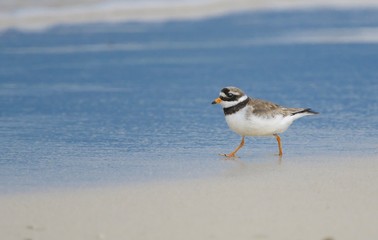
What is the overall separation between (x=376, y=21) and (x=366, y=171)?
13805 mm

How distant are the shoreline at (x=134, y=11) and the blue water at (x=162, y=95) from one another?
1553 mm

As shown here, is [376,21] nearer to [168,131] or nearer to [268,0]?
[268,0]

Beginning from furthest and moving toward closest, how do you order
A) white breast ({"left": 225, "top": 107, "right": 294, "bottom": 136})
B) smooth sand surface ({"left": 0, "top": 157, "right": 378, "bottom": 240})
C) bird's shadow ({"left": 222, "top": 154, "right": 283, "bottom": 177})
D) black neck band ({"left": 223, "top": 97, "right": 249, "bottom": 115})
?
black neck band ({"left": 223, "top": 97, "right": 249, "bottom": 115}) → white breast ({"left": 225, "top": 107, "right": 294, "bottom": 136}) → bird's shadow ({"left": 222, "top": 154, "right": 283, "bottom": 177}) → smooth sand surface ({"left": 0, "top": 157, "right": 378, "bottom": 240})

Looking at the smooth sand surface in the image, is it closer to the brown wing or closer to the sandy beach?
the sandy beach

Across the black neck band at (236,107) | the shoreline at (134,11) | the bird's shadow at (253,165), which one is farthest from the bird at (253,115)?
the shoreline at (134,11)

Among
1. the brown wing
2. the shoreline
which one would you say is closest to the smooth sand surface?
the brown wing

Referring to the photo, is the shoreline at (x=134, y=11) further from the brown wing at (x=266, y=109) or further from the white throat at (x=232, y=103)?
the brown wing at (x=266, y=109)

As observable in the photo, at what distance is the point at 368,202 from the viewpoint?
6.12m

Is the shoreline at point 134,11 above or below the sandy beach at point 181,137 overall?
above

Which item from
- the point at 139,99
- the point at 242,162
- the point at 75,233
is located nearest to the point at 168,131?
the point at 242,162

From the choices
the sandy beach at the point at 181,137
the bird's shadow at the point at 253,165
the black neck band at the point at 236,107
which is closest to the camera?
the sandy beach at the point at 181,137

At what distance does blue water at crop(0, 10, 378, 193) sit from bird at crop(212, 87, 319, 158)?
24 cm

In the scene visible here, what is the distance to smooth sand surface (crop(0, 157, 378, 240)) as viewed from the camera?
547 centimetres

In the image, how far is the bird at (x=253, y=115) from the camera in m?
8.21
